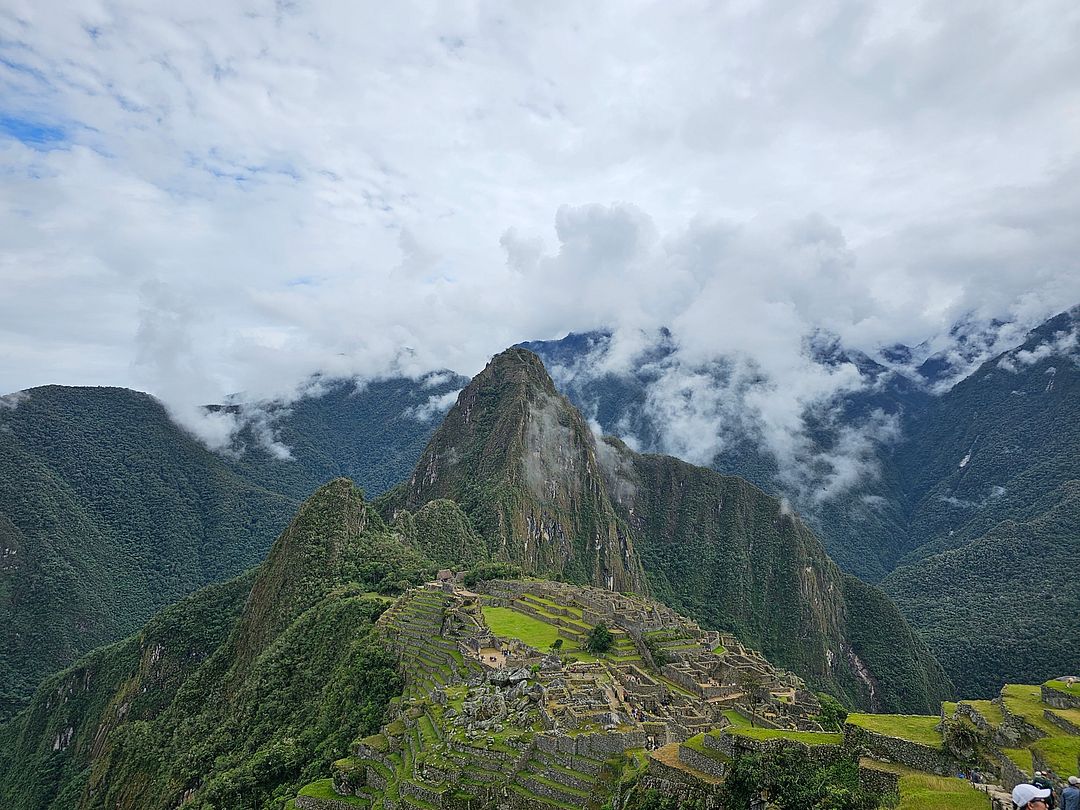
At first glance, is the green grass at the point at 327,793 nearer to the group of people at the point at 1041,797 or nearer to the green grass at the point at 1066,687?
the green grass at the point at 1066,687

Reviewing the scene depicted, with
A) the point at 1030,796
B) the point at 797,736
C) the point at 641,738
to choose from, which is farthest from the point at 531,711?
the point at 1030,796

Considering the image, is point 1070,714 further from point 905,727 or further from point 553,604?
point 553,604

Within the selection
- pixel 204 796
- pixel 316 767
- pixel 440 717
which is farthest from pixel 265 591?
pixel 440 717

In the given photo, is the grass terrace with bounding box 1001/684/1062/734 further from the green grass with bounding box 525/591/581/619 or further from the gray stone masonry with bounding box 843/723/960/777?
the green grass with bounding box 525/591/581/619

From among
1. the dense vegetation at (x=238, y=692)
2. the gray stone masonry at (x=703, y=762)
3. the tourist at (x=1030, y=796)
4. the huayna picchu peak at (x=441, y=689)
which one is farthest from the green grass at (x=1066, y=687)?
the dense vegetation at (x=238, y=692)

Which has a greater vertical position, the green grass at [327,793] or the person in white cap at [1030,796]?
the person in white cap at [1030,796]

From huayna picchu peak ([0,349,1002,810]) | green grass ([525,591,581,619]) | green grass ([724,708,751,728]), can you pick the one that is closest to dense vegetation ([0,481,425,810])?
huayna picchu peak ([0,349,1002,810])

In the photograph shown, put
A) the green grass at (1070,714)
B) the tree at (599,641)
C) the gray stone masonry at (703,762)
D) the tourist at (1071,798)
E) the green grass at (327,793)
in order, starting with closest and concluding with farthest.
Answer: the tourist at (1071,798), the green grass at (1070,714), the gray stone masonry at (703,762), the green grass at (327,793), the tree at (599,641)
